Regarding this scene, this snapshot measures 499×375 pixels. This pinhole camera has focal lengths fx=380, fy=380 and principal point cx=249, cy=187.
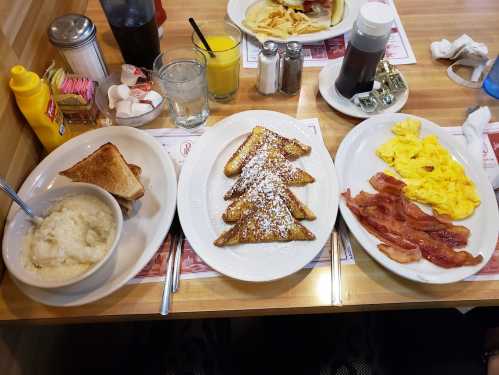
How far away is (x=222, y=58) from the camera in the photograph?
4.09 feet

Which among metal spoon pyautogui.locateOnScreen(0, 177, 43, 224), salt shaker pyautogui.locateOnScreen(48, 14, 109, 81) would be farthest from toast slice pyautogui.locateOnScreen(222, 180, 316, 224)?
salt shaker pyautogui.locateOnScreen(48, 14, 109, 81)

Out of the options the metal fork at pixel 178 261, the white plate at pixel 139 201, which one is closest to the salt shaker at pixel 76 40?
the white plate at pixel 139 201

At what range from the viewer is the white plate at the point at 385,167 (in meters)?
0.95

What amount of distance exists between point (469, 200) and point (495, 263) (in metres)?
0.18

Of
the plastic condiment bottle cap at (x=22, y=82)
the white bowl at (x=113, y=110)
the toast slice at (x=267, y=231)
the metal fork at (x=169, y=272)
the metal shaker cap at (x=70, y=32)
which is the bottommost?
the metal fork at (x=169, y=272)

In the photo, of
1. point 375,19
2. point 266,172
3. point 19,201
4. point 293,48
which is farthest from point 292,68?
point 19,201

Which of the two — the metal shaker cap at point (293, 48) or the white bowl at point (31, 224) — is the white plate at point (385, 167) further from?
the white bowl at point (31, 224)

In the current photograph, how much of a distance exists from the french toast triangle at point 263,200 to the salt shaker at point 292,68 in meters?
0.40

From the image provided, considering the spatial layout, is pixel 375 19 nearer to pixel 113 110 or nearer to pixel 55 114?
pixel 113 110

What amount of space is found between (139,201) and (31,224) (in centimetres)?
28

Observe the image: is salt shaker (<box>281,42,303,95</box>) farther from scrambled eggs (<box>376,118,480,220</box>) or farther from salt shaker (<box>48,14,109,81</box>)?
salt shaker (<box>48,14,109,81</box>)

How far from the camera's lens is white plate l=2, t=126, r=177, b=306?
36.1 inches

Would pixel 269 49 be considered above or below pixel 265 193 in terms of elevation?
above

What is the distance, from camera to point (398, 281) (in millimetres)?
983
